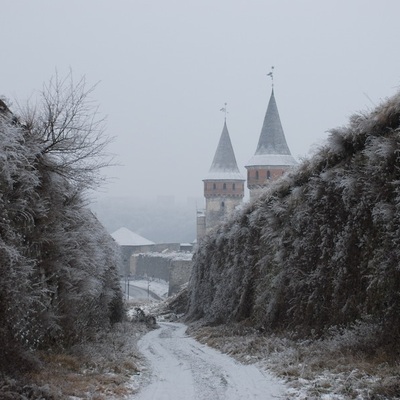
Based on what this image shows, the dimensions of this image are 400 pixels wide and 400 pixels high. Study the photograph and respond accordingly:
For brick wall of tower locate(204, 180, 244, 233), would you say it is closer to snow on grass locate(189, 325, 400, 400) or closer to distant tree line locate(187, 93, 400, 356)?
distant tree line locate(187, 93, 400, 356)

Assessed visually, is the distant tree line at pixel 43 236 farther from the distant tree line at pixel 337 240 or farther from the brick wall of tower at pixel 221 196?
the brick wall of tower at pixel 221 196

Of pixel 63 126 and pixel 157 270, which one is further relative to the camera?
pixel 157 270

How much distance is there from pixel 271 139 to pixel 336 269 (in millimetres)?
53523

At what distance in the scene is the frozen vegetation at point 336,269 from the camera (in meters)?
7.26

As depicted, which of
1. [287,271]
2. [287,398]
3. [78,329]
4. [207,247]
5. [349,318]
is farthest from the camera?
[207,247]

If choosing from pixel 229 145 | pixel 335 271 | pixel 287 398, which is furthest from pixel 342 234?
pixel 229 145

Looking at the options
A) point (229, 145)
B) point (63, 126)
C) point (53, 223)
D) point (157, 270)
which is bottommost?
point (157, 270)

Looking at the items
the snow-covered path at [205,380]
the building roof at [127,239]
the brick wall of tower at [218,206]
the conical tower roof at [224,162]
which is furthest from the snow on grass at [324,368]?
the building roof at [127,239]

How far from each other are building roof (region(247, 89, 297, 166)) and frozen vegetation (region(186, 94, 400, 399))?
46.0 meters

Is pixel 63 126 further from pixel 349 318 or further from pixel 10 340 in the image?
pixel 349 318

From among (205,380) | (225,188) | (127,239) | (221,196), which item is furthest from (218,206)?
(205,380)

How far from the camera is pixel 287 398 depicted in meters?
6.43

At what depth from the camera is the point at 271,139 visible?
205ft

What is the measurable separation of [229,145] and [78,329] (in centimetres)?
6395
